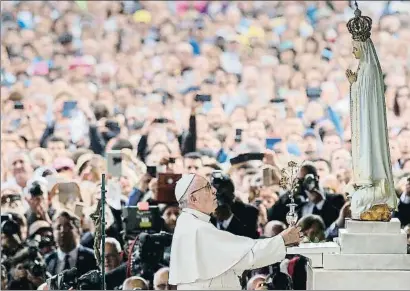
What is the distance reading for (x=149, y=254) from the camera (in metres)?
9.73

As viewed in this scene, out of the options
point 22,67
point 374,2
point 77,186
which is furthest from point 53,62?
point 374,2

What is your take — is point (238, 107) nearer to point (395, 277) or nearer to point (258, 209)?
point (258, 209)

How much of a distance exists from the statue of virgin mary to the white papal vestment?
1077 millimetres

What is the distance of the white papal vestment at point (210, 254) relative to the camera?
5785 mm

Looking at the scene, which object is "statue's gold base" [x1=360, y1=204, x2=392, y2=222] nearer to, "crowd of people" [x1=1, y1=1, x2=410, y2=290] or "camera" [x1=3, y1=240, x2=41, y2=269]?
"crowd of people" [x1=1, y1=1, x2=410, y2=290]

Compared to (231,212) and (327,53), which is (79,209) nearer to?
(231,212)

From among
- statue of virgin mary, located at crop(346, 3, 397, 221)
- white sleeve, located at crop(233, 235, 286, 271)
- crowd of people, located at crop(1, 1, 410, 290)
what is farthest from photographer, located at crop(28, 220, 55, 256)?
white sleeve, located at crop(233, 235, 286, 271)

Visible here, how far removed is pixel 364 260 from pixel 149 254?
3618mm

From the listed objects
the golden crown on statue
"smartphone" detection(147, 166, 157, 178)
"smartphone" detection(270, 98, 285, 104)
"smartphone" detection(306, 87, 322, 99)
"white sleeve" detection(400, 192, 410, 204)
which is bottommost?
"white sleeve" detection(400, 192, 410, 204)

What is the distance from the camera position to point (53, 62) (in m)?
10.2

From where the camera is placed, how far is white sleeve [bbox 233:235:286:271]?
227 inches

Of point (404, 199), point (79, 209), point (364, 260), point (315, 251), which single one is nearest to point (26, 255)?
point (79, 209)

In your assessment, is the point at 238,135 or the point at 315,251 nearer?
the point at 315,251

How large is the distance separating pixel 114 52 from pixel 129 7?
0.44 m
